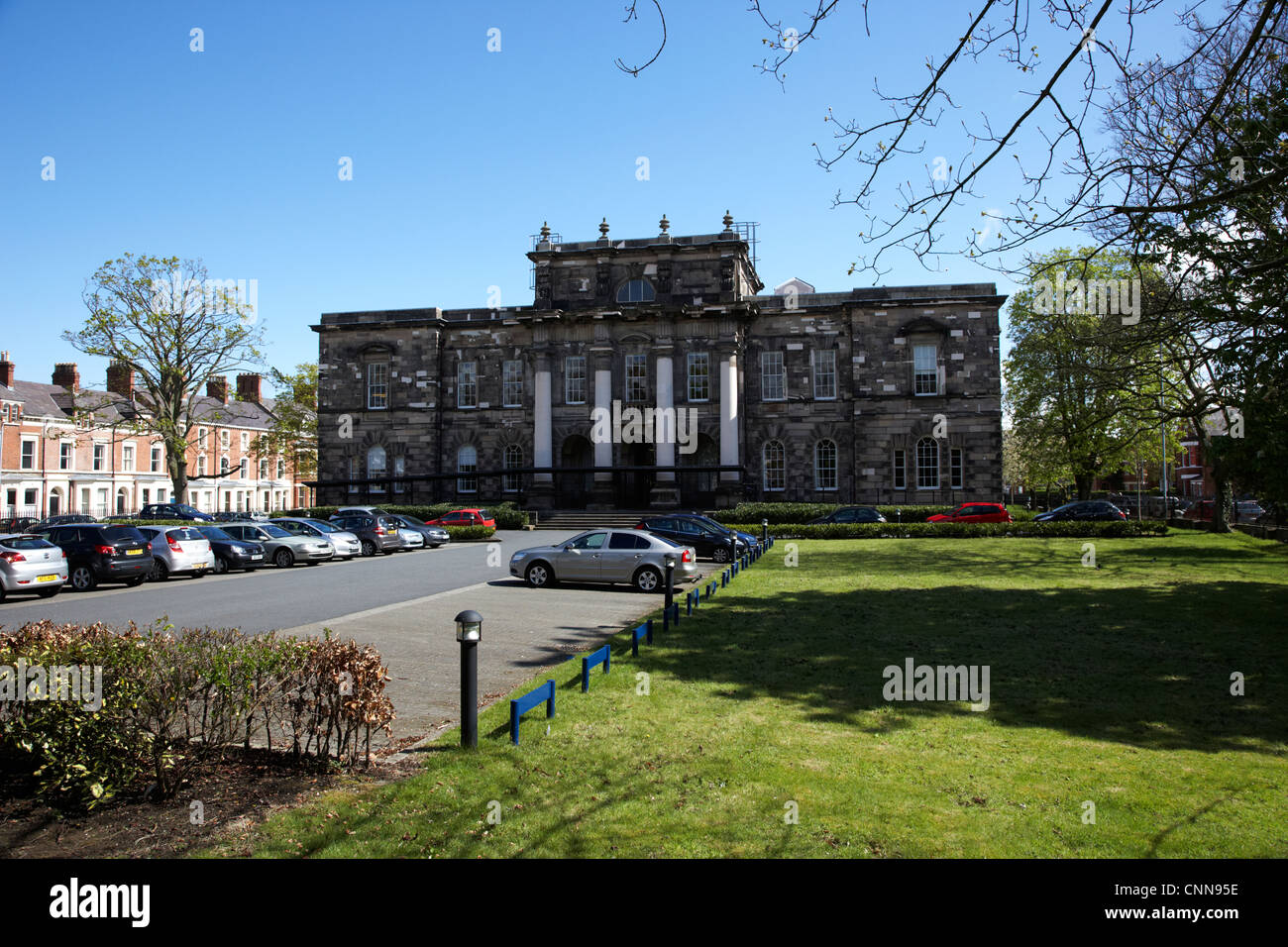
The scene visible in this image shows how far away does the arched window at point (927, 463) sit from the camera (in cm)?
4312

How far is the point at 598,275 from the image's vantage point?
153 ft

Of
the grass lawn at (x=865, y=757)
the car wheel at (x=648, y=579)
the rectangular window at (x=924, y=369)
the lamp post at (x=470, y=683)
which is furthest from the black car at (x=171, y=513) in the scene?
the lamp post at (x=470, y=683)

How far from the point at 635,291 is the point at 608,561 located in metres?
31.1

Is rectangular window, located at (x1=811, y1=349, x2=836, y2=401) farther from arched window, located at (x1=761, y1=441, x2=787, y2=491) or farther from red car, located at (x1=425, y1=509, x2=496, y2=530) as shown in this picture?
red car, located at (x1=425, y1=509, x2=496, y2=530)

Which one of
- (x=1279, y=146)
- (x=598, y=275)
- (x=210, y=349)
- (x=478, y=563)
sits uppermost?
(x=598, y=275)

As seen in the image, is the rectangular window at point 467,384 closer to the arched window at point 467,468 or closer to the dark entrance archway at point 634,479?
the arched window at point 467,468

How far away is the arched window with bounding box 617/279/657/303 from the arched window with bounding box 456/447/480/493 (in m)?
13.0

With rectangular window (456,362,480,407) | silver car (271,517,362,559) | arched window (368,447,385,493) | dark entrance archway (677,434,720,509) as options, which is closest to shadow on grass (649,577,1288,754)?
silver car (271,517,362,559)

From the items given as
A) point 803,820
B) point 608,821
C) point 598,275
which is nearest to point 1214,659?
point 803,820

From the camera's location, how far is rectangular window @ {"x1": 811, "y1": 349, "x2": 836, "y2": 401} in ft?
146

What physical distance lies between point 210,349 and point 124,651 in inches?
1774

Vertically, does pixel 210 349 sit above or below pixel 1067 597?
above

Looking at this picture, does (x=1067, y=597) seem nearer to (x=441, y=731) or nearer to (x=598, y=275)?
(x=441, y=731)

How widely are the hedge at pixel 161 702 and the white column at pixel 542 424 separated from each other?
39036 millimetres
